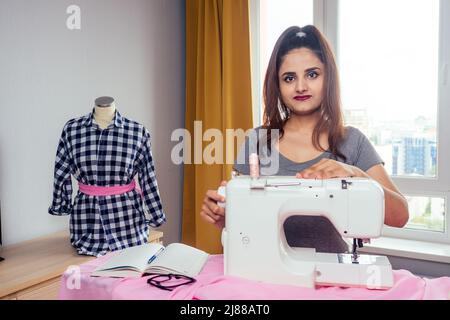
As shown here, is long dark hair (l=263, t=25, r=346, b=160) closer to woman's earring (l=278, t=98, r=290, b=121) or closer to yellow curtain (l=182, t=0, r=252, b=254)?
woman's earring (l=278, t=98, r=290, b=121)

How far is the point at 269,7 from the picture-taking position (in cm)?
258

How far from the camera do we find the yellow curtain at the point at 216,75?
2.43m

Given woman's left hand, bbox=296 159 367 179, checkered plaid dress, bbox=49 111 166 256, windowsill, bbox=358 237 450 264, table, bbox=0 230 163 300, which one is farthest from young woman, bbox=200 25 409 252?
windowsill, bbox=358 237 450 264

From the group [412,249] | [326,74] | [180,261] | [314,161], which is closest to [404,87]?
[412,249]

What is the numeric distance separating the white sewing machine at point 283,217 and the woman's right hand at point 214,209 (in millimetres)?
78

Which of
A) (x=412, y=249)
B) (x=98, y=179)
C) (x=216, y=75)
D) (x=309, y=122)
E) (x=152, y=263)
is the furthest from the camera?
(x=216, y=75)

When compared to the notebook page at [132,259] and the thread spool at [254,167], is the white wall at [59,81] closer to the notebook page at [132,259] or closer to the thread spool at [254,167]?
the notebook page at [132,259]

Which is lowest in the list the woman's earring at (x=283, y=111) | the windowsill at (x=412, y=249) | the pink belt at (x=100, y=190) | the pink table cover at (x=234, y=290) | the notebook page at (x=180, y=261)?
the windowsill at (x=412, y=249)

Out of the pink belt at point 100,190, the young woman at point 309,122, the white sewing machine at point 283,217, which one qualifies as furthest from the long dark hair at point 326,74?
the pink belt at point 100,190

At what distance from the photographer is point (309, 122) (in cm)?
142

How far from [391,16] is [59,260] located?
2.03m

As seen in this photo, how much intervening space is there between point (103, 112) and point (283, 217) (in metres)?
1.01

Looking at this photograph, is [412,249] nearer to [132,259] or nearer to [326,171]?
[326,171]
